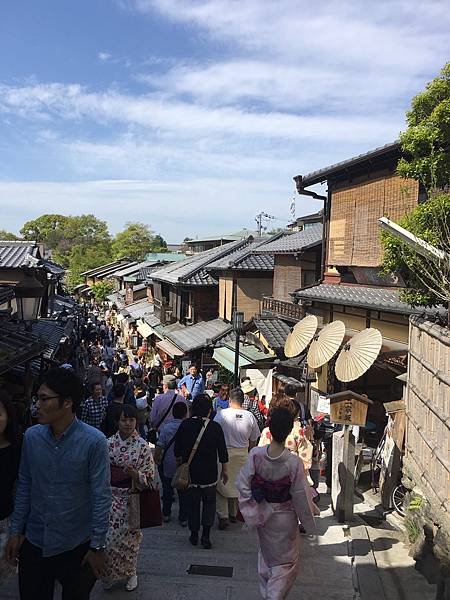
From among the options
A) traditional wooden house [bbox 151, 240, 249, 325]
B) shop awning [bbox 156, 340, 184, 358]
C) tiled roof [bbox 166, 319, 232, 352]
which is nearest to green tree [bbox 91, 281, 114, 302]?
traditional wooden house [bbox 151, 240, 249, 325]

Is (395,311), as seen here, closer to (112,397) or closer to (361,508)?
(361,508)

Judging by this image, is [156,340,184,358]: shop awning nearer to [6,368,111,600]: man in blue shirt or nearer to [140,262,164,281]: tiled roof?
[140,262,164,281]: tiled roof

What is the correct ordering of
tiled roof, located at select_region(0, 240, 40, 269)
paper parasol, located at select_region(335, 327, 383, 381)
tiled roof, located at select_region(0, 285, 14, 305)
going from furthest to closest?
tiled roof, located at select_region(0, 240, 40, 269), paper parasol, located at select_region(335, 327, 383, 381), tiled roof, located at select_region(0, 285, 14, 305)

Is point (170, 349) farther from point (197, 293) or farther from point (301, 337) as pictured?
point (301, 337)

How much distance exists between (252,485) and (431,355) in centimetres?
289

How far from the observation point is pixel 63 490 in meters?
3.42

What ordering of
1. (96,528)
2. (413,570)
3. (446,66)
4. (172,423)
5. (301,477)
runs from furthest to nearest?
(446,66) < (172,423) < (413,570) < (301,477) < (96,528)

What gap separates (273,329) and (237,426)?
10.2 metres

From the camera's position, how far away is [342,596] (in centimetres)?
511

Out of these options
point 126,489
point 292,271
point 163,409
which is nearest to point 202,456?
point 126,489

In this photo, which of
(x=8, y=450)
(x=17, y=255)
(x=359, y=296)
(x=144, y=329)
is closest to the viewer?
(x=8, y=450)

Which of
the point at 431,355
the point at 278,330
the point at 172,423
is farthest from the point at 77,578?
the point at 278,330

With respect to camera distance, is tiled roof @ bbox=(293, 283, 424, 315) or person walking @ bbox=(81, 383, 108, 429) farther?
tiled roof @ bbox=(293, 283, 424, 315)

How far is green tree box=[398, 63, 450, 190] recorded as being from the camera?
26.1 ft
